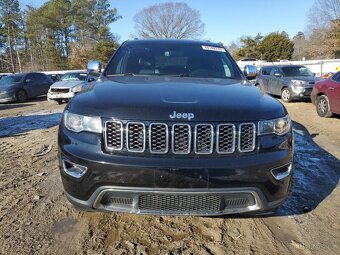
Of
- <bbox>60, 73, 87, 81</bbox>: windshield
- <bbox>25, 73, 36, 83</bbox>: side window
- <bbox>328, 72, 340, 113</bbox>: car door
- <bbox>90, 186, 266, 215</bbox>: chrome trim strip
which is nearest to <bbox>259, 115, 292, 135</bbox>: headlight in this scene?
<bbox>90, 186, 266, 215</bbox>: chrome trim strip

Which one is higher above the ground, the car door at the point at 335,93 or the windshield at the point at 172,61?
the windshield at the point at 172,61

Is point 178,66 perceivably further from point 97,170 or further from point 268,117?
point 97,170

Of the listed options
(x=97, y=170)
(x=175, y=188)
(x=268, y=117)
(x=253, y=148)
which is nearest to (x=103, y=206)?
(x=97, y=170)

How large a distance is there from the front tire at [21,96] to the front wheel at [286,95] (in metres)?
12.7

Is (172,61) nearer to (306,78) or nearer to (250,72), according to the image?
(250,72)

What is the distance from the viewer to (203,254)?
277cm

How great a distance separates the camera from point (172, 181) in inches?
99.1

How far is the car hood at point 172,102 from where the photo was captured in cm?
261

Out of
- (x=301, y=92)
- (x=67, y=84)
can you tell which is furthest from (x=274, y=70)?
(x=67, y=84)

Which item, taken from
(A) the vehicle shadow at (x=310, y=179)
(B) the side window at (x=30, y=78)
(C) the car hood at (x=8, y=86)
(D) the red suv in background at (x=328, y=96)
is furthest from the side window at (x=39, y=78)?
(A) the vehicle shadow at (x=310, y=179)

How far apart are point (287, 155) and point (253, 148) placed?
34 cm

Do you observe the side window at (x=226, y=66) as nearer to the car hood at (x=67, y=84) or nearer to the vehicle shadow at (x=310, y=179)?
the vehicle shadow at (x=310, y=179)

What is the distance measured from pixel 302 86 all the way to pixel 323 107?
3.73m

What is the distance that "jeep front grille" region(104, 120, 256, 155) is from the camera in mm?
2566
